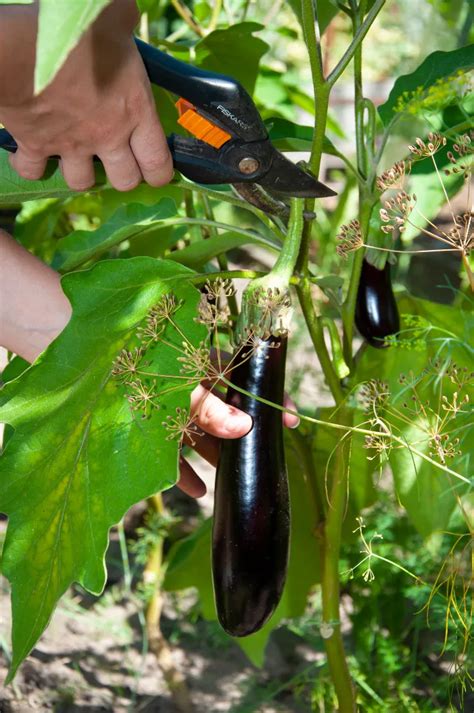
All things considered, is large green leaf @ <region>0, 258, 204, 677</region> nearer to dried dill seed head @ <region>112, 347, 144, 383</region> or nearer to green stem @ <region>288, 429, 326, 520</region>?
dried dill seed head @ <region>112, 347, 144, 383</region>

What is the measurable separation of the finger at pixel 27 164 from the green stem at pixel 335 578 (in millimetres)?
328

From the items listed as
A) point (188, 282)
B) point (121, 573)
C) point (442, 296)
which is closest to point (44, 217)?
point (188, 282)

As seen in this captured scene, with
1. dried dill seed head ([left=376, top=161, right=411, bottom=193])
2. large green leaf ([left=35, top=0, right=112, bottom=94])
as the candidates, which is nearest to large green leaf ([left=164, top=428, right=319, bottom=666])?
dried dill seed head ([left=376, top=161, right=411, bottom=193])

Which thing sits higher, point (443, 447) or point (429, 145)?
point (429, 145)

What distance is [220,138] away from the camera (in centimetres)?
67

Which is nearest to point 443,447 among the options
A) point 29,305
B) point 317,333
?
point 317,333

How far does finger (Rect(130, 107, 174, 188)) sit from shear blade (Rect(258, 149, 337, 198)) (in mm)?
78

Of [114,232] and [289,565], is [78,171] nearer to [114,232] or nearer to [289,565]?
[114,232]

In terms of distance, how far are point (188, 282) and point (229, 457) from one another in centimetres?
14

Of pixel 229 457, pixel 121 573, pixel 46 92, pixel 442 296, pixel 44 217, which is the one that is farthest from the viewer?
pixel 442 296

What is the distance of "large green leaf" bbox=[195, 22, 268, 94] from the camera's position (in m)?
0.94

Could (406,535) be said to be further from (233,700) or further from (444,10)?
(444,10)

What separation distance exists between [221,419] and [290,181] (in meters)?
0.20

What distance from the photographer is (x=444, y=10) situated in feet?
3.77
